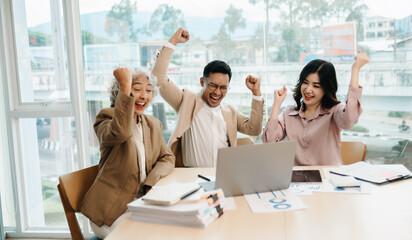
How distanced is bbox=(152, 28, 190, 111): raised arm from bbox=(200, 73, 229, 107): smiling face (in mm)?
209

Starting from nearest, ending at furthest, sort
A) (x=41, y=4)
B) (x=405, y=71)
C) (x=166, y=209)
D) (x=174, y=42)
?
(x=166, y=209)
(x=174, y=42)
(x=405, y=71)
(x=41, y=4)

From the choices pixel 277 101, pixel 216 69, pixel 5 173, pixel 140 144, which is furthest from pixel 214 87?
pixel 5 173

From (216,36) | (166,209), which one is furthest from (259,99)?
(166,209)

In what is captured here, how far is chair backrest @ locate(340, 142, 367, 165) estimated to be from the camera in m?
2.36

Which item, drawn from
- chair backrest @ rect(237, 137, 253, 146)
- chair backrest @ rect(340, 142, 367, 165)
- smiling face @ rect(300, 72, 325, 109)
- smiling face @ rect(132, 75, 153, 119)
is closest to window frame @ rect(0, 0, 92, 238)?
smiling face @ rect(132, 75, 153, 119)

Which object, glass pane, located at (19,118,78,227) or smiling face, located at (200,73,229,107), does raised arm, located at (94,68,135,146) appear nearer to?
smiling face, located at (200,73,229,107)

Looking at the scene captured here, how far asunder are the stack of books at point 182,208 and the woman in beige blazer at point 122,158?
1.18 feet

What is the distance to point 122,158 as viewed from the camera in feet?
5.95

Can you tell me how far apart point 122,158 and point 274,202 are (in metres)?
0.82

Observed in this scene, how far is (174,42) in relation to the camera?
2463 millimetres

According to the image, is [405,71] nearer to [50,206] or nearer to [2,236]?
[50,206]

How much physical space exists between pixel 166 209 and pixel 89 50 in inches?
87.8

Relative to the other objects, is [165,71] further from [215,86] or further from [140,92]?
[140,92]

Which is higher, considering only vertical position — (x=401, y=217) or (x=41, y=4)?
(x=41, y=4)
